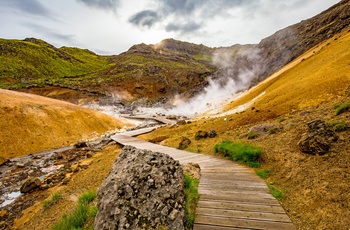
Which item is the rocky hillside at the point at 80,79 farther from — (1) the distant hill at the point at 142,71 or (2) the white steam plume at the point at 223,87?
(2) the white steam plume at the point at 223,87

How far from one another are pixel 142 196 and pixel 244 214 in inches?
89.9

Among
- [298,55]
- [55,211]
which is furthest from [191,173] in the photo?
[298,55]

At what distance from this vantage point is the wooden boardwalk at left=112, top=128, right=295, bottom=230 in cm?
422

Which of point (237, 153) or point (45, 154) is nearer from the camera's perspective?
point (237, 153)

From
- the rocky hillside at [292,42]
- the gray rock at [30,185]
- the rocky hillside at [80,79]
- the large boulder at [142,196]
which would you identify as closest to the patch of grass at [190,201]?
the large boulder at [142,196]

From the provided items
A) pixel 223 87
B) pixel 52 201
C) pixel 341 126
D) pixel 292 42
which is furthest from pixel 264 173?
pixel 223 87

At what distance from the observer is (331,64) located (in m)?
21.1

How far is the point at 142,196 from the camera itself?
13.1 ft

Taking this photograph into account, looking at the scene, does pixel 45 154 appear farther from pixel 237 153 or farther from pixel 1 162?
pixel 237 153

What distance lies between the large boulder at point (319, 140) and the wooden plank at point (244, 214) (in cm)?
327

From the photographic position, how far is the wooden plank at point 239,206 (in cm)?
464

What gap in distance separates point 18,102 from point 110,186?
28.1 meters

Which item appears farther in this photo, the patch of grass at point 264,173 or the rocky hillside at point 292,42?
the rocky hillside at point 292,42


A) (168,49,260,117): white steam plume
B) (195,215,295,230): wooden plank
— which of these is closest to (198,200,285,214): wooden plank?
(195,215,295,230): wooden plank
